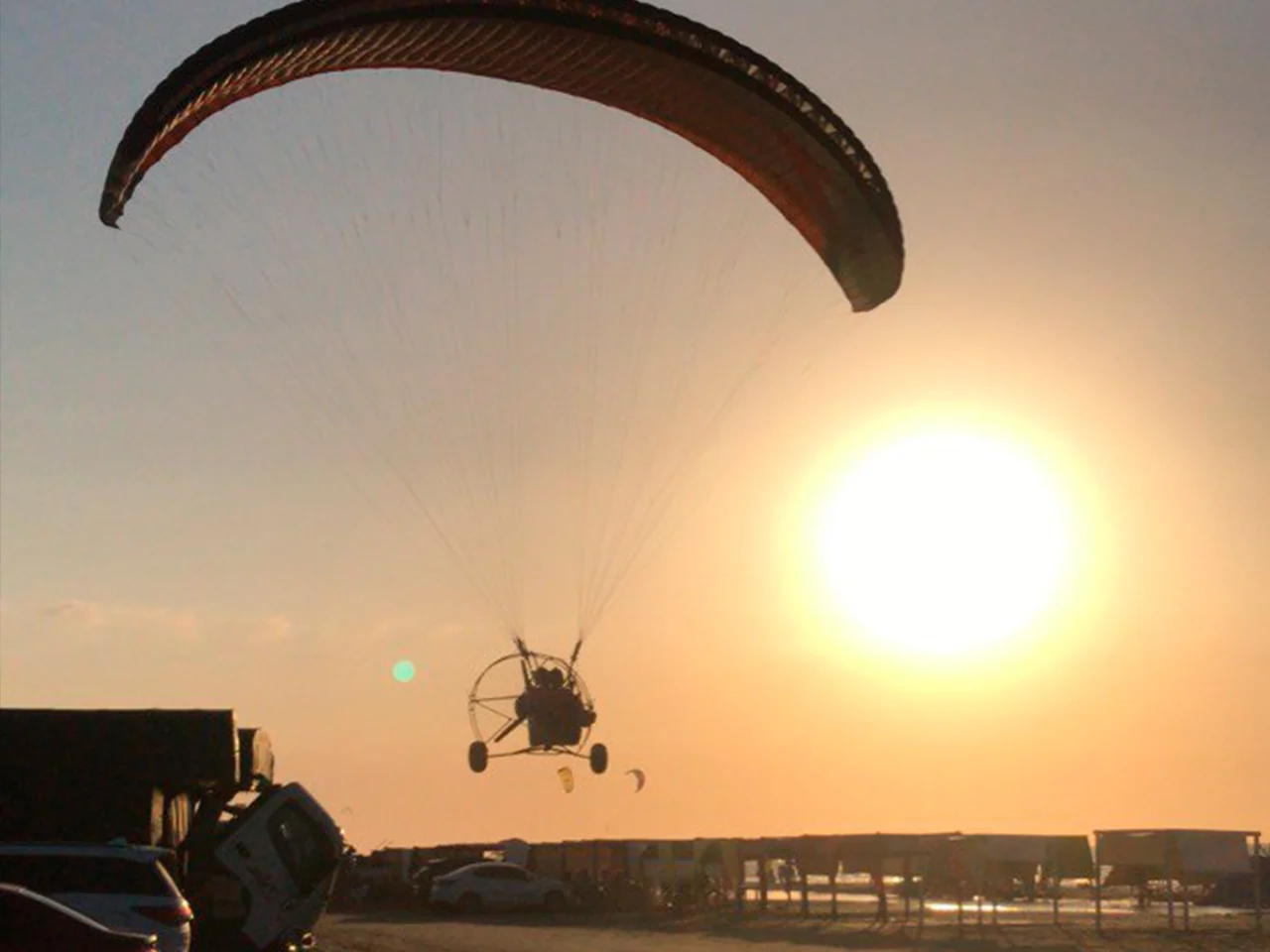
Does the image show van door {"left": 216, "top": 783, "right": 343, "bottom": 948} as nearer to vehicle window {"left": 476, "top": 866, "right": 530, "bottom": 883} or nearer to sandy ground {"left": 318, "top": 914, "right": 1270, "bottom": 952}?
sandy ground {"left": 318, "top": 914, "right": 1270, "bottom": 952}

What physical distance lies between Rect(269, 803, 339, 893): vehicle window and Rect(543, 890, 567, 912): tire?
26852 millimetres

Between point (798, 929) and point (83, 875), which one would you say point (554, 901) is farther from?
point (83, 875)

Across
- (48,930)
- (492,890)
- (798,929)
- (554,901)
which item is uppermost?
(492,890)

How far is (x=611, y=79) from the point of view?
21.0 m

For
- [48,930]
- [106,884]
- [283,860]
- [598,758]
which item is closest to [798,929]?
[598,758]

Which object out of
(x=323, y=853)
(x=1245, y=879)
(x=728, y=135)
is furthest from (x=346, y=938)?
A: (x=1245, y=879)

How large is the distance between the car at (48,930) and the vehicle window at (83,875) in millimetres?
3985

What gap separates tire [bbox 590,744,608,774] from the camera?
83.6 feet

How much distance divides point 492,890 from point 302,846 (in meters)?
Answer: 26.4

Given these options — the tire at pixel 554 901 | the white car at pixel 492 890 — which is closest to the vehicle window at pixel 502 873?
the white car at pixel 492 890

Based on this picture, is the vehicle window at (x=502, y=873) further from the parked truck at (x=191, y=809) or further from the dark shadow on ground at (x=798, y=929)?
the parked truck at (x=191, y=809)

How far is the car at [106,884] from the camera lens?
51.1 ft

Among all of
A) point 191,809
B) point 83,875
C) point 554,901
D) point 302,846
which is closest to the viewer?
point 83,875

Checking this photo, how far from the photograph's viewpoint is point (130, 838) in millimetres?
18688
